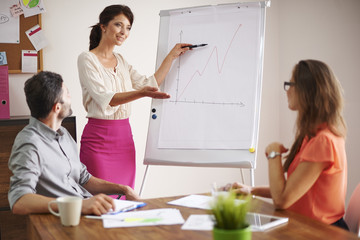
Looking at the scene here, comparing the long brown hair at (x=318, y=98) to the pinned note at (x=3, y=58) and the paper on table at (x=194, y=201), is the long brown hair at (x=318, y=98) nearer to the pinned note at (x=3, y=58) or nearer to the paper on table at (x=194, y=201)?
the paper on table at (x=194, y=201)

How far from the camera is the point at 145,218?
1415 mm

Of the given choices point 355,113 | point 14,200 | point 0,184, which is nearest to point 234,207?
point 14,200

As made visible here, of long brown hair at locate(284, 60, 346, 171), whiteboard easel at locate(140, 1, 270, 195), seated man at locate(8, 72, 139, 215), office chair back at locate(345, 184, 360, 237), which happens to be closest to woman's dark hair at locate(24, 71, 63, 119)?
seated man at locate(8, 72, 139, 215)

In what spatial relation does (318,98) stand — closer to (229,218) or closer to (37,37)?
(229,218)

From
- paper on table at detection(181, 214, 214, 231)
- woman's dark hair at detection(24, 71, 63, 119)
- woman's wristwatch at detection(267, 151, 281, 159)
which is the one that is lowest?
paper on table at detection(181, 214, 214, 231)

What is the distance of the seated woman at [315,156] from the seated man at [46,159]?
0.63 metres

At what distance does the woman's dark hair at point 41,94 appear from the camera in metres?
1.78

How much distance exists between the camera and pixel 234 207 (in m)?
0.92

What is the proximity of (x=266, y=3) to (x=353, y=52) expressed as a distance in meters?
1.15

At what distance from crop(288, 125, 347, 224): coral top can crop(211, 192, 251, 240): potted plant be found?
610 mm

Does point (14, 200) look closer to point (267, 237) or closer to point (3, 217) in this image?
point (267, 237)

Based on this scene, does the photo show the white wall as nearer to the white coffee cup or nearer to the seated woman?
the seated woman

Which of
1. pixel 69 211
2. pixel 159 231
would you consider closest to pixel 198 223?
pixel 159 231

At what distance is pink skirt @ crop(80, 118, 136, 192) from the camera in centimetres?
252
